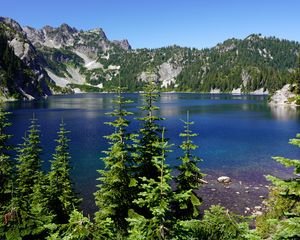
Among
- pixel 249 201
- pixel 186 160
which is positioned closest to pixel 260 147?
pixel 249 201

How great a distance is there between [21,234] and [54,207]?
732 inches

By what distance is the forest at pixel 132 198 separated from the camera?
1078 centimetres

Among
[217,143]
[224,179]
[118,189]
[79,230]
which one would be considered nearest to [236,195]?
[224,179]

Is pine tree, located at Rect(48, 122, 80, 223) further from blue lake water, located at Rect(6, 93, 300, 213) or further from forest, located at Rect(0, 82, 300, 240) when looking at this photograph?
blue lake water, located at Rect(6, 93, 300, 213)

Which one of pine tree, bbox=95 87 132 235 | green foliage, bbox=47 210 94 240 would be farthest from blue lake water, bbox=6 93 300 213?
green foliage, bbox=47 210 94 240

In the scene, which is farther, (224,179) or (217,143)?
(217,143)

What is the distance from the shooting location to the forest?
10.8m

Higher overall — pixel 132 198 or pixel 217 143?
pixel 132 198

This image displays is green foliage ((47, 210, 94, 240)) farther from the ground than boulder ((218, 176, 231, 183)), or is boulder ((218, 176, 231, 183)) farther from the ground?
green foliage ((47, 210, 94, 240))

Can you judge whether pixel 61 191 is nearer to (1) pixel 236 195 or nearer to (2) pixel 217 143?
(1) pixel 236 195

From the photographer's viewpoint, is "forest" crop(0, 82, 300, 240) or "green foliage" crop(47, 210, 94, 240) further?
"forest" crop(0, 82, 300, 240)

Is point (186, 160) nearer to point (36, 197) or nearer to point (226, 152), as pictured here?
A: point (36, 197)

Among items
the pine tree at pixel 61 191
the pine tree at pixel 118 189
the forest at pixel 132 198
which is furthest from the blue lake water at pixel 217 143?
the pine tree at pixel 118 189

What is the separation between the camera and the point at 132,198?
23766mm
